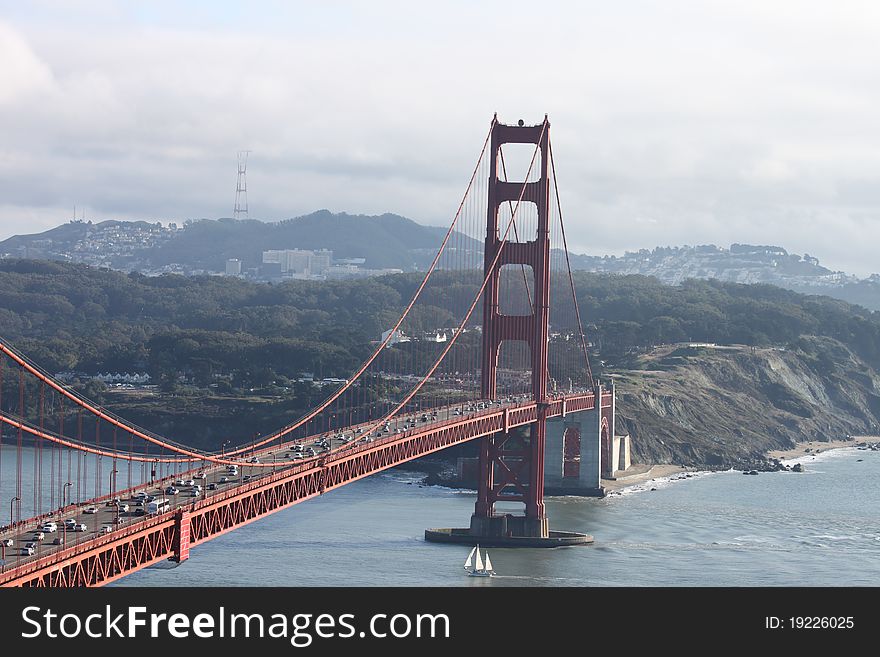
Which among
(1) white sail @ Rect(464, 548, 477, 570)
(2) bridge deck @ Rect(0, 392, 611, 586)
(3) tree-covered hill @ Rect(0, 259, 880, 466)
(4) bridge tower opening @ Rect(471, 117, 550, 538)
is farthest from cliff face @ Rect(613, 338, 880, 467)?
A: (2) bridge deck @ Rect(0, 392, 611, 586)

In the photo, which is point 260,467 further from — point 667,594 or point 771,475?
point 771,475

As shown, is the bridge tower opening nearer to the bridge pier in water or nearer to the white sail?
the bridge pier in water

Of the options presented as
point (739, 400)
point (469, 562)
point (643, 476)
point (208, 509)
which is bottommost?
point (643, 476)

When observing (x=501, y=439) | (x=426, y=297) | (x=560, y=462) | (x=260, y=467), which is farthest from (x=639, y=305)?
(x=260, y=467)

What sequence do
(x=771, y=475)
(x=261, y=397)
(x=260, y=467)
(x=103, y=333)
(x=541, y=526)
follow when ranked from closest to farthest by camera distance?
(x=260, y=467) → (x=541, y=526) → (x=771, y=475) → (x=261, y=397) → (x=103, y=333)

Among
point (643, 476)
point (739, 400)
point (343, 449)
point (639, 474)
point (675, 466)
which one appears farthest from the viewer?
point (739, 400)

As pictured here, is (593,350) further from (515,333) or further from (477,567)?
(477,567)

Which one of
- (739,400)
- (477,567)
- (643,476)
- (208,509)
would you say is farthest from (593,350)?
(208,509)
